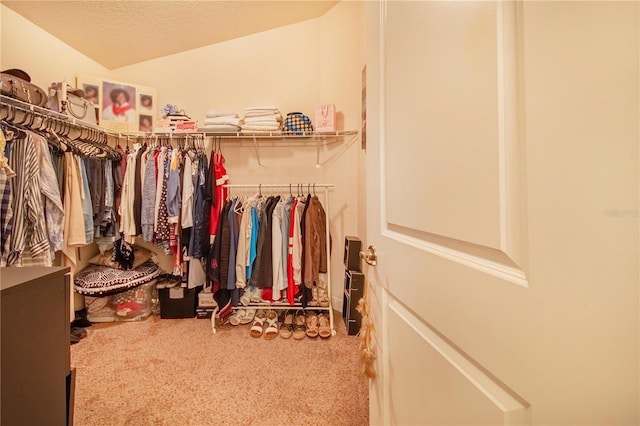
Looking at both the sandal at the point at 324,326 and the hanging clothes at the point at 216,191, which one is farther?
the hanging clothes at the point at 216,191

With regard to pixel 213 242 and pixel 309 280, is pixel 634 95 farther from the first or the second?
pixel 213 242

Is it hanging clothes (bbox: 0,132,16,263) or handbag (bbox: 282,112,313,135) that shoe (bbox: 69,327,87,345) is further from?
handbag (bbox: 282,112,313,135)

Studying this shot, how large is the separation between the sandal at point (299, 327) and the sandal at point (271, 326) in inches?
6.3

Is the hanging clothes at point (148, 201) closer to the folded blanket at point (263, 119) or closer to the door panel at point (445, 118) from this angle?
the folded blanket at point (263, 119)

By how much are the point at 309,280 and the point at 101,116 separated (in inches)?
96.4

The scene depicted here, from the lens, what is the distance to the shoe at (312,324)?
5.96ft

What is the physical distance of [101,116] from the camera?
213 centimetres

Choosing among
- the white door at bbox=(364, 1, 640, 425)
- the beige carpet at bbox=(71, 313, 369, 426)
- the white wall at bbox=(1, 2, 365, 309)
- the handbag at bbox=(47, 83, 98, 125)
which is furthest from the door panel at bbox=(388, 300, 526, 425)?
the handbag at bbox=(47, 83, 98, 125)

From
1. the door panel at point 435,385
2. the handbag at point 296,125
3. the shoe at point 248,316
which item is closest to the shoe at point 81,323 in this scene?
the shoe at point 248,316

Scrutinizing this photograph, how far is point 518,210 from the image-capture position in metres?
0.36

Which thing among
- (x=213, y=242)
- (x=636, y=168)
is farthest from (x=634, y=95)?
(x=213, y=242)

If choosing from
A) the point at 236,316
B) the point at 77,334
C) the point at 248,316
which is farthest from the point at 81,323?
the point at 248,316

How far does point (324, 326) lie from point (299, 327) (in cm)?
21

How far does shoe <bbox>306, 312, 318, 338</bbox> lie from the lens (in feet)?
5.96
